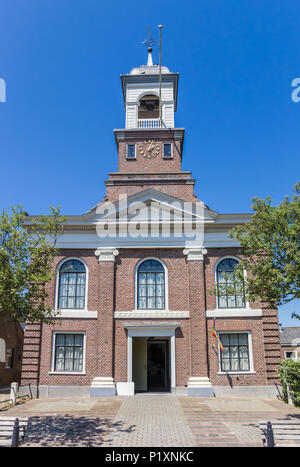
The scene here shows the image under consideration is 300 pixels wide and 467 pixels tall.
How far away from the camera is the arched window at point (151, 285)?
19.6 meters

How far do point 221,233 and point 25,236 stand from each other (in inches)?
450

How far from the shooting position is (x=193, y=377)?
1814cm

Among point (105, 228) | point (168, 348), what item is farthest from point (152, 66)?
point (168, 348)

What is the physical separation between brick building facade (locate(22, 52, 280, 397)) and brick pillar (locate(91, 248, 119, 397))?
49mm

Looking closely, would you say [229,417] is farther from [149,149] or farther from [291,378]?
[149,149]

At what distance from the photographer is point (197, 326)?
18750mm

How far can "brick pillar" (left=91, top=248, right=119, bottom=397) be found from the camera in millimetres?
18000

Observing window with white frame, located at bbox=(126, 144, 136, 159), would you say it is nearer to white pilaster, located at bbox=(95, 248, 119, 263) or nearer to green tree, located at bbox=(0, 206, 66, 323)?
white pilaster, located at bbox=(95, 248, 119, 263)

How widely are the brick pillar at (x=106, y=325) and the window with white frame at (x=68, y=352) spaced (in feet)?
3.74

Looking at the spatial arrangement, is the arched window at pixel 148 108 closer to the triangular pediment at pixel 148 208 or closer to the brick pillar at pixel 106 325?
the triangular pediment at pixel 148 208

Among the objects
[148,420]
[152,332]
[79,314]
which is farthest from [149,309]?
[148,420]

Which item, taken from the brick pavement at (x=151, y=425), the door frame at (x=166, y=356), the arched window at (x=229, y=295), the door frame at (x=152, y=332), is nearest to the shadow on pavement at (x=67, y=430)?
the brick pavement at (x=151, y=425)

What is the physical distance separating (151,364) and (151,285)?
542 centimetres
